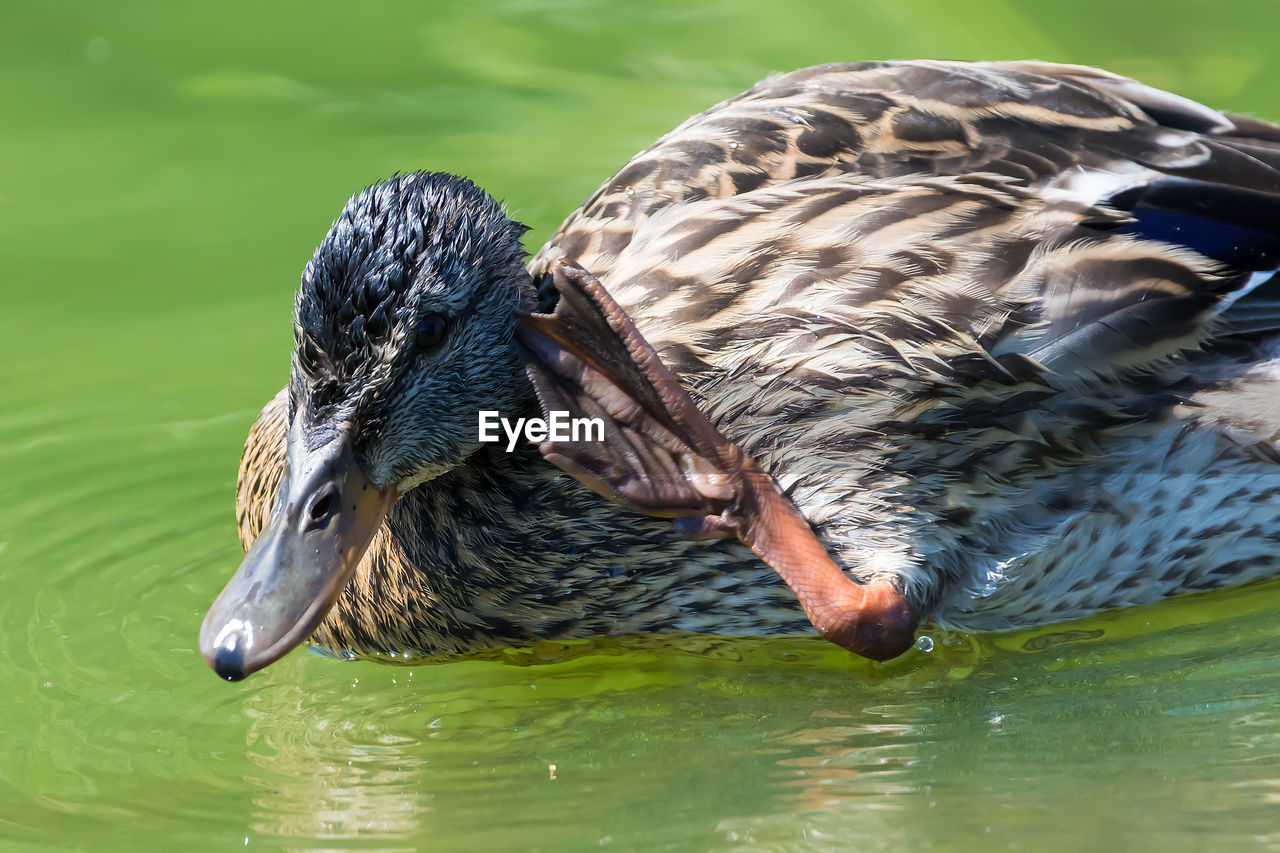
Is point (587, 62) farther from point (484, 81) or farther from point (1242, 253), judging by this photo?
point (1242, 253)

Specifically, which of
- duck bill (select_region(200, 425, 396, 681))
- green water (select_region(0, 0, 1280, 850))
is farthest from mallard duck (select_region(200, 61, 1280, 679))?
green water (select_region(0, 0, 1280, 850))

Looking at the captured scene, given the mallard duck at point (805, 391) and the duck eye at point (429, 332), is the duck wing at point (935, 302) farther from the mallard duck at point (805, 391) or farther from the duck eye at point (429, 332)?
the duck eye at point (429, 332)

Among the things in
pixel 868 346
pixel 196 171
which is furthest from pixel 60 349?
pixel 868 346

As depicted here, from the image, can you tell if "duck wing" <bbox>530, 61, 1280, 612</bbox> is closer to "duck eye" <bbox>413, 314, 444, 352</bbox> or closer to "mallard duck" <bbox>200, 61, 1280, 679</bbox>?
"mallard duck" <bbox>200, 61, 1280, 679</bbox>

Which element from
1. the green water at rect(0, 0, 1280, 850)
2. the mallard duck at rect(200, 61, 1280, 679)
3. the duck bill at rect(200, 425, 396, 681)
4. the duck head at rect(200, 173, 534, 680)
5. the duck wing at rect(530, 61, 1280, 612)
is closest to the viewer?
the green water at rect(0, 0, 1280, 850)

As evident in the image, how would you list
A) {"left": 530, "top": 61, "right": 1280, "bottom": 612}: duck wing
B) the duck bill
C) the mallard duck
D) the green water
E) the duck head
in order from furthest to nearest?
{"left": 530, "top": 61, "right": 1280, "bottom": 612}: duck wing → the mallard duck → the duck head → the duck bill → the green water

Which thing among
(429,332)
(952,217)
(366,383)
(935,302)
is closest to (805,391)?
(935,302)

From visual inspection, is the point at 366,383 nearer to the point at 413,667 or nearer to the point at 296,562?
the point at 296,562

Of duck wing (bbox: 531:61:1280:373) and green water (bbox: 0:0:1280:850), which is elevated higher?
duck wing (bbox: 531:61:1280:373)

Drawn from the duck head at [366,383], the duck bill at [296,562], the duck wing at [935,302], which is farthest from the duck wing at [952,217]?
the duck bill at [296,562]
